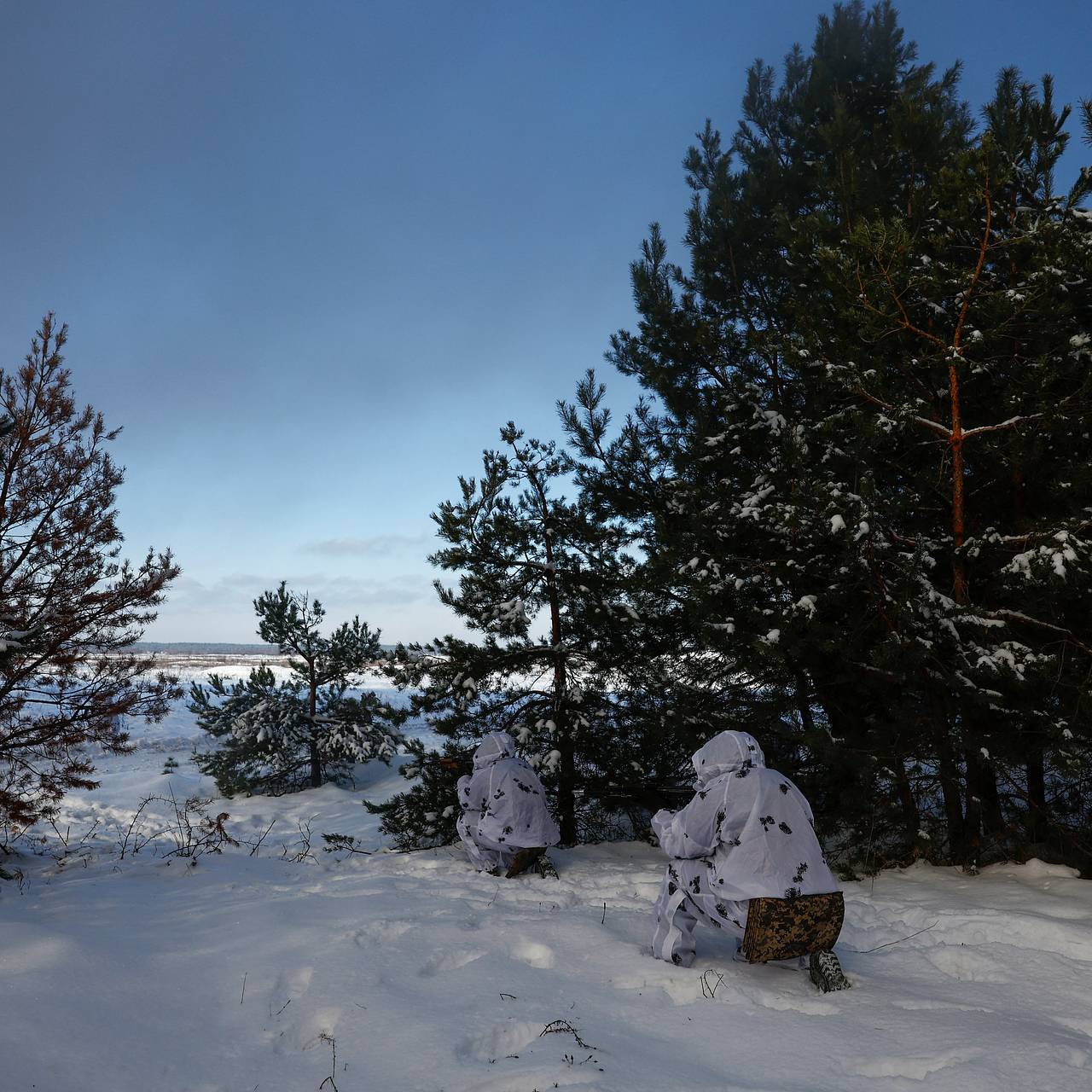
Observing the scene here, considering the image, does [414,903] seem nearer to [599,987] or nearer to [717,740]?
[599,987]

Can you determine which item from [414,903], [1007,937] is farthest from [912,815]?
[414,903]

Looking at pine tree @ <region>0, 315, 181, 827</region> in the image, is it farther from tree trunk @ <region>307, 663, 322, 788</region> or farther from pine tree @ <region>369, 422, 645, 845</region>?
tree trunk @ <region>307, 663, 322, 788</region>

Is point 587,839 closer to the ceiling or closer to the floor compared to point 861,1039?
closer to the floor

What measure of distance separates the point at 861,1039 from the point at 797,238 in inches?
272

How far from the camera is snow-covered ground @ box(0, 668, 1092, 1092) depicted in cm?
270

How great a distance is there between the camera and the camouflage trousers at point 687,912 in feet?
12.7

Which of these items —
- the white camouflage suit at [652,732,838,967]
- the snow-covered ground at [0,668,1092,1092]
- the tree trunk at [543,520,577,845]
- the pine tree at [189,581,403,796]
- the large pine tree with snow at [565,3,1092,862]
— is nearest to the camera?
the snow-covered ground at [0,668,1092,1092]

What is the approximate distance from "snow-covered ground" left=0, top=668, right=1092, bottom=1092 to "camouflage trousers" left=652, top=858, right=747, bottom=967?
0.16 meters

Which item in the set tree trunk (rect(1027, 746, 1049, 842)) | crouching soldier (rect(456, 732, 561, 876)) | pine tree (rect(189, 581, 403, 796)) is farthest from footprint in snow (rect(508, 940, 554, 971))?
pine tree (rect(189, 581, 403, 796))

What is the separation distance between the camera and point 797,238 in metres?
6.90

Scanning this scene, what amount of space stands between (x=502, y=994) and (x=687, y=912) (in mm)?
1311

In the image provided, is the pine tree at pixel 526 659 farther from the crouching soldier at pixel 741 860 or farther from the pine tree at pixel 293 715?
the pine tree at pixel 293 715

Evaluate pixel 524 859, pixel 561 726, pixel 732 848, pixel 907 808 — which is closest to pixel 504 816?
pixel 524 859

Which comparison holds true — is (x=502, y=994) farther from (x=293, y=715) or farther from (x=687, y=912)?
(x=293, y=715)
